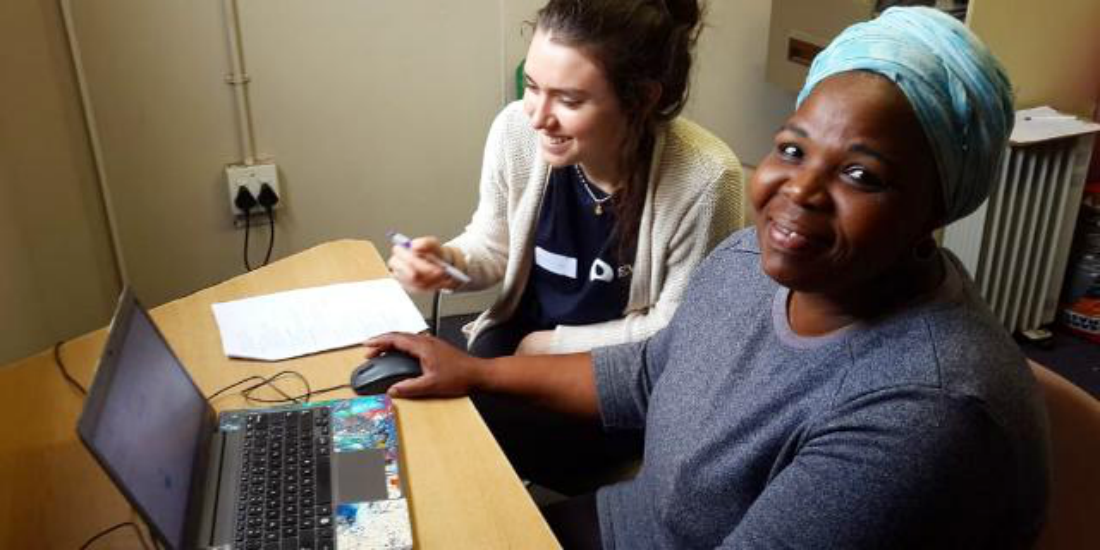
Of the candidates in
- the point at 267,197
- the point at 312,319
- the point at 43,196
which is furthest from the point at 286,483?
the point at 267,197

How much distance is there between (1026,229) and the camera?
2.64 meters

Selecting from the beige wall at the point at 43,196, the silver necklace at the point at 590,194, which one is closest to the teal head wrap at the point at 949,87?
the silver necklace at the point at 590,194

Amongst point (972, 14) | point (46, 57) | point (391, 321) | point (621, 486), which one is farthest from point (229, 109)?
point (972, 14)

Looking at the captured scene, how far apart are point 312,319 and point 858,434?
0.94 meters

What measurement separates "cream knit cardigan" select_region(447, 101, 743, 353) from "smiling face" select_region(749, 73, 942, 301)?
2.14 feet

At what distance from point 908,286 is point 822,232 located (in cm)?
11

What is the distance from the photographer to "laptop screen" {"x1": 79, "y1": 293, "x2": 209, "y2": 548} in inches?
32.4

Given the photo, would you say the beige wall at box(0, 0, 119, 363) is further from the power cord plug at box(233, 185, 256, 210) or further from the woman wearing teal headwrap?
the woman wearing teal headwrap

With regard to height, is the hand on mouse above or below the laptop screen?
below

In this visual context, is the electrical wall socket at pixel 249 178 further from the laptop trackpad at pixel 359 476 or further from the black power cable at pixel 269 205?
the laptop trackpad at pixel 359 476

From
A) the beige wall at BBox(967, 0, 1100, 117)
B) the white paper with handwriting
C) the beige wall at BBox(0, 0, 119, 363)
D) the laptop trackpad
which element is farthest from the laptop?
the beige wall at BBox(967, 0, 1100, 117)

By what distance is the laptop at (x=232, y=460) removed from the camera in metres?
0.87

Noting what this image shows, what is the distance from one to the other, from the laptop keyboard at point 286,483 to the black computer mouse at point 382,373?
8 cm

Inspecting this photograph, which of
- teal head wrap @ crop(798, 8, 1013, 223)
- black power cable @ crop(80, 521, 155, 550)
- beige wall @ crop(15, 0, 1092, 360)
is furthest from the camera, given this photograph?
beige wall @ crop(15, 0, 1092, 360)
